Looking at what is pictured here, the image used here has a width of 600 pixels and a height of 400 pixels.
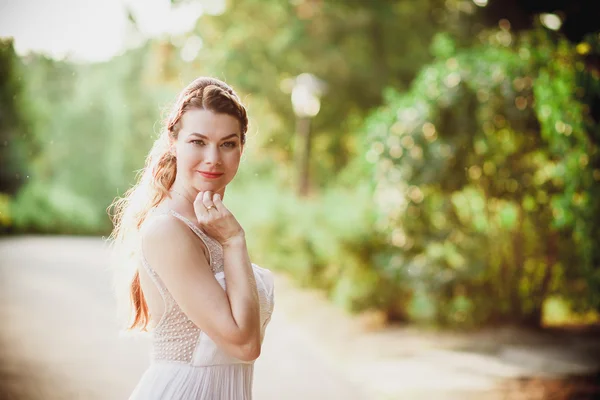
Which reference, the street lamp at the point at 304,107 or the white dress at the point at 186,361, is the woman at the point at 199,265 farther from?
the street lamp at the point at 304,107

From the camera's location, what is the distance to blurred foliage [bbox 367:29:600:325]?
7910 mm

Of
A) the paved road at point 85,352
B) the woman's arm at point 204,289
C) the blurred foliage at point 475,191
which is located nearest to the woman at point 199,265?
the woman's arm at point 204,289

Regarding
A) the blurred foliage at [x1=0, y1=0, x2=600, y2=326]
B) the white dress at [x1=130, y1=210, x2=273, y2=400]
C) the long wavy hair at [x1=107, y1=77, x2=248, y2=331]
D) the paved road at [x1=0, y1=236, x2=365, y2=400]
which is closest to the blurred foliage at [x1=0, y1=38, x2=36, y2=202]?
the blurred foliage at [x1=0, y1=0, x2=600, y2=326]

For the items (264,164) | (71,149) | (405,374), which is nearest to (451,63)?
(405,374)

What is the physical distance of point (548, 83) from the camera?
6500 millimetres

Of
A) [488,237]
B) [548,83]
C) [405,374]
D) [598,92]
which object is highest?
[548,83]

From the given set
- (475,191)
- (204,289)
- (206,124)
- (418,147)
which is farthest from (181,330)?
(475,191)

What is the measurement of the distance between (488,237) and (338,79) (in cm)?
706

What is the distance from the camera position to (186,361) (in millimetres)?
1696

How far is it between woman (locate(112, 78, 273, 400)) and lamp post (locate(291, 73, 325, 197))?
1242 centimetres

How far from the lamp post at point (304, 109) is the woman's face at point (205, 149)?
12.4m

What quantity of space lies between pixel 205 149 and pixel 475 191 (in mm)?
7585

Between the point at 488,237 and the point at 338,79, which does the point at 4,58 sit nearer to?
the point at 488,237

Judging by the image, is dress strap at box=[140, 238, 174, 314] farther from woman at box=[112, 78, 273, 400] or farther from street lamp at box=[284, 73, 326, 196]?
street lamp at box=[284, 73, 326, 196]
